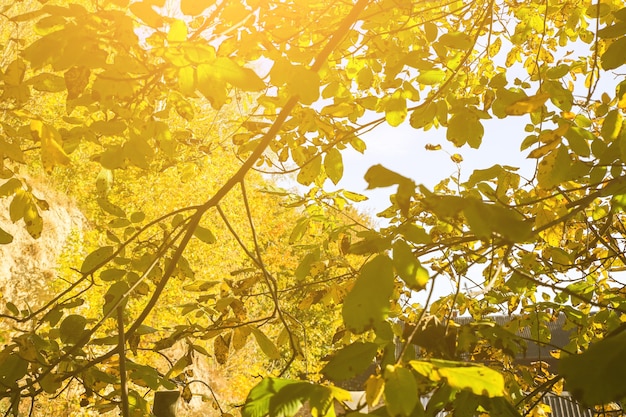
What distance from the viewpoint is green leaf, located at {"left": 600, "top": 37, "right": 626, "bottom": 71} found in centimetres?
143

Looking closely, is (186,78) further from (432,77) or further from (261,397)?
(432,77)

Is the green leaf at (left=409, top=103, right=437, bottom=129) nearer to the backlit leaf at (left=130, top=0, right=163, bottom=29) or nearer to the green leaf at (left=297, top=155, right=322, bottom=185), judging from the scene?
the green leaf at (left=297, top=155, right=322, bottom=185)

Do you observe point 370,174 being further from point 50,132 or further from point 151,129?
point 151,129

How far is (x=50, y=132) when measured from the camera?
1.24 m

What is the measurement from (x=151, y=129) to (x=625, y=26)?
4.69 feet

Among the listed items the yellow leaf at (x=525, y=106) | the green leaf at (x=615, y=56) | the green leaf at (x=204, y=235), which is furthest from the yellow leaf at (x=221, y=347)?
the green leaf at (x=615, y=56)

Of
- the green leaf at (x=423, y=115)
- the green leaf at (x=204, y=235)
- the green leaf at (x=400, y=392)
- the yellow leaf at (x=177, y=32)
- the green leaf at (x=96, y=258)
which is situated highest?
the green leaf at (x=423, y=115)

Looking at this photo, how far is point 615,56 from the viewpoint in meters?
1.43

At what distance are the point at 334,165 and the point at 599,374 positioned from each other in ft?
4.94

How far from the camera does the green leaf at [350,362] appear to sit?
0.99m

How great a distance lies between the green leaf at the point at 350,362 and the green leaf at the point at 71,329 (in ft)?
4.18

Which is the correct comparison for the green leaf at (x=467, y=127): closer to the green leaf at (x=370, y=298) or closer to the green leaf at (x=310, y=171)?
the green leaf at (x=310, y=171)

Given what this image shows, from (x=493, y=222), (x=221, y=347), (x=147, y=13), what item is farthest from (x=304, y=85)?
(x=221, y=347)

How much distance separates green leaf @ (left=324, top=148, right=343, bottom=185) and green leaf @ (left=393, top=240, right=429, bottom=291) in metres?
1.15
